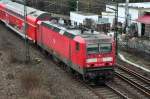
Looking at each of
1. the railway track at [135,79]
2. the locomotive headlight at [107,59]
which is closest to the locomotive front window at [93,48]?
the locomotive headlight at [107,59]

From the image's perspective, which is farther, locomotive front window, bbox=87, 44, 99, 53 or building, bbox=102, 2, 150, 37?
building, bbox=102, 2, 150, 37

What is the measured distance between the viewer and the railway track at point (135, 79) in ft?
80.9

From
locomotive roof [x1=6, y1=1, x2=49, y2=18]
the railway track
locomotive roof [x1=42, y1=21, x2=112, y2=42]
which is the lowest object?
the railway track

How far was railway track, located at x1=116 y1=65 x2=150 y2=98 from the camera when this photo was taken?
24644mm

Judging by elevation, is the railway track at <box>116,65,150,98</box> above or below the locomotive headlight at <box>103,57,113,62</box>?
below

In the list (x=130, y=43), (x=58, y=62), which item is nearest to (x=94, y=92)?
(x=58, y=62)

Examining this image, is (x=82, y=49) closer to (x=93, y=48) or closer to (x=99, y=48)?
(x=93, y=48)

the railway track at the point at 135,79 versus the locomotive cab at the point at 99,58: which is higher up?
the locomotive cab at the point at 99,58

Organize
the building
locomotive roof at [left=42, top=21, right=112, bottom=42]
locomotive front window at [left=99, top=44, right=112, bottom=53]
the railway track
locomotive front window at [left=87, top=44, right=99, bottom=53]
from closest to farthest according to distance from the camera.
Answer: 1. the railway track
2. locomotive front window at [left=87, top=44, right=99, bottom=53]
3. locomotive front window at [left=99, top=44, right=112, bottom=53]
4. locomotive roof at [left=42, top=21, right=112, bottom=42]
5. the building

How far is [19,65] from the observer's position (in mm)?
30938

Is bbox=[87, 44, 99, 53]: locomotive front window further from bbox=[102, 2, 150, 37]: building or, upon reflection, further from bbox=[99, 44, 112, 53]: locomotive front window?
bbox=[102, 2, 150, 37]: building

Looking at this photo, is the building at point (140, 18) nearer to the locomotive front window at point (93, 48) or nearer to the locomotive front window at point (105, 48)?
the locomotive front window at point (105, 48)

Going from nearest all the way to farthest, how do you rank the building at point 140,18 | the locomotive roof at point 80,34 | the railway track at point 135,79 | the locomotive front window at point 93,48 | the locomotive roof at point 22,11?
the railway track at point 135,79 < the locomotive front window at point 93,48 < the locomotive roof at point 80,34 < the locomotive roof at point 22,11 < the building at point 140,18

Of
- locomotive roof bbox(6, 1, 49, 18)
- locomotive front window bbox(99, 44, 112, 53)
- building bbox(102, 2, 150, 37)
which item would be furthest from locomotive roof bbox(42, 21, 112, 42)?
building bbox(102, 2, 150, 37)
